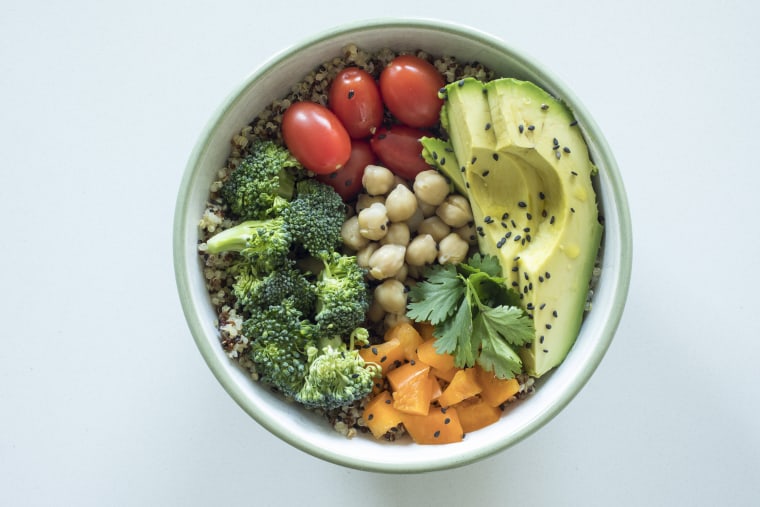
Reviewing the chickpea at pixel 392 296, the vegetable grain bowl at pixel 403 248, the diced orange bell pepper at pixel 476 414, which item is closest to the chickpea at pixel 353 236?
the vegetable grain bowl at pixel 403 248

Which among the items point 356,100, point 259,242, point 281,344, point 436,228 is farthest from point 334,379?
point 356,100

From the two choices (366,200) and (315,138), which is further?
(366,200)

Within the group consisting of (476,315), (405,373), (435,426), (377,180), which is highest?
(377,180)

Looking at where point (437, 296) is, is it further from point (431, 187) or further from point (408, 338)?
point (431, 187)

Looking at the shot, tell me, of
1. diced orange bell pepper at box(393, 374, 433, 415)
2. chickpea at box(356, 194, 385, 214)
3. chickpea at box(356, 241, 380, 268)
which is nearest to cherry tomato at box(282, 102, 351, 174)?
chickpea at box(356, 194, 385, 214)

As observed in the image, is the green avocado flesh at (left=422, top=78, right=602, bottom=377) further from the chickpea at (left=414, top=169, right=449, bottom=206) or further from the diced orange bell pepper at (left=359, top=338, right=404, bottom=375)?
the diced orange bell pepper at (left=359, top=338, right=404, bottom=375)

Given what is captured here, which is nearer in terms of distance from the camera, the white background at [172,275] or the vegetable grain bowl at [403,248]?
the vegetable grain bowl at [403,248]

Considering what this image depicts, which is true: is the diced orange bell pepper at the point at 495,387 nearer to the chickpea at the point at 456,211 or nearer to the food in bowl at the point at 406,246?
the food in bowl at the point at 406,246
